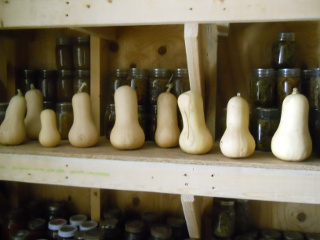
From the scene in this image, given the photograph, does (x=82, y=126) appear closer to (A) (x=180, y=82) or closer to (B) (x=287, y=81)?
(A) (x=180, y=82)

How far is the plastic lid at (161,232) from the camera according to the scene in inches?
36.4

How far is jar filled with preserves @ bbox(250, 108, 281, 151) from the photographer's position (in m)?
0.82

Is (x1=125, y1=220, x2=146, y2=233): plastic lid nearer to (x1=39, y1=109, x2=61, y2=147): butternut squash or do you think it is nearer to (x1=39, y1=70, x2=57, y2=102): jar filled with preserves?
(x1=39, y1=109, x2=61, y2=147): butternut squash

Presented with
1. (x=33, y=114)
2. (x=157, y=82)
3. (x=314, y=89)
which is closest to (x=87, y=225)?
(x=33, y=114)

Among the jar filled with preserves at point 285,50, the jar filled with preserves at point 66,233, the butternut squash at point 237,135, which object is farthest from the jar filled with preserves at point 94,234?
the jar filled with preserves at point 285,50

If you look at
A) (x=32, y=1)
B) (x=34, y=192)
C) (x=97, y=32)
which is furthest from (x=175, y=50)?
(x=34, y=192)

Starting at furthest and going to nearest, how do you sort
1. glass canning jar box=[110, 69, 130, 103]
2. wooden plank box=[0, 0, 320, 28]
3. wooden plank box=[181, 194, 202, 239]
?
glass canning jar box=[110, 69, 130, 103], wooden plank box=[181, 194, 202, 239], wooden plank box=[0, 0, 320, 28]

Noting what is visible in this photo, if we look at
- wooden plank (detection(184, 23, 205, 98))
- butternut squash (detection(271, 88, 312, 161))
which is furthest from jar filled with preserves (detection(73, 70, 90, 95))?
butternut squash (detection(271, 88, 312, 161))

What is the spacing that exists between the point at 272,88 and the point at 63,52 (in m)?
0.61

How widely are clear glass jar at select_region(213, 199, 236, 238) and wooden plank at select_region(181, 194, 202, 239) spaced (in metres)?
0.07

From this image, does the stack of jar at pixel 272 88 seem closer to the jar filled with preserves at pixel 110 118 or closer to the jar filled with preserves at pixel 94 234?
the jar filled with preserves at pixel 110 118

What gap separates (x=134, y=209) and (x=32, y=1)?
2.26ft

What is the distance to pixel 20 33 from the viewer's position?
1.13 meters

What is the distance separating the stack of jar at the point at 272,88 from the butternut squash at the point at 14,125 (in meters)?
0.58
